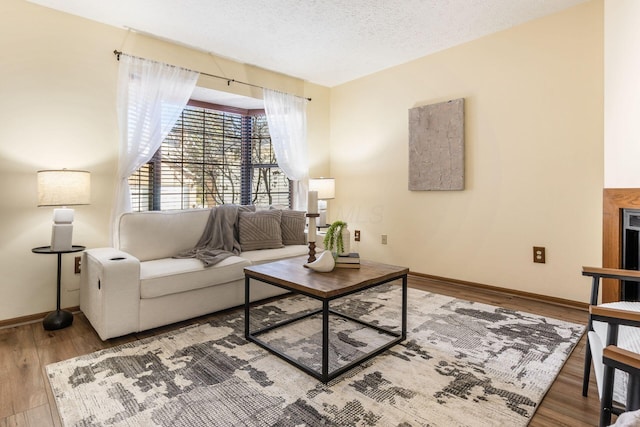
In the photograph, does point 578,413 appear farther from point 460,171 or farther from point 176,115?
point 176,115

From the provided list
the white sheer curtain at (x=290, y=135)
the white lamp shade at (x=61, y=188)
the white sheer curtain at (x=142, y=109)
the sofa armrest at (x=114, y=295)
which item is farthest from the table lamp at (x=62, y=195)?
the white sheer curtain at (x=290, y=135)

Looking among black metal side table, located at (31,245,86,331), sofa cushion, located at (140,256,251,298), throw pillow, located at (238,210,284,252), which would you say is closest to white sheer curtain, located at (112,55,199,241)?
black metal side table, located at (31,245,86,331)

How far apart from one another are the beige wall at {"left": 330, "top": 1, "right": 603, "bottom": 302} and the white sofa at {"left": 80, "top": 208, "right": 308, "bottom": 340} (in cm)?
165

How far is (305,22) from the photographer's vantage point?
2984 millimetres

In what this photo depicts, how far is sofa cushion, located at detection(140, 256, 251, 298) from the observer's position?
2375mm

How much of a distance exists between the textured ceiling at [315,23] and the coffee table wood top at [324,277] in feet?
6.82

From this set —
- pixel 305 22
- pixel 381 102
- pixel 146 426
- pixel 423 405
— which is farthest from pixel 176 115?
pixel 423 405

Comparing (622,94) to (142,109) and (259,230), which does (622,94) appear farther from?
(142,109)

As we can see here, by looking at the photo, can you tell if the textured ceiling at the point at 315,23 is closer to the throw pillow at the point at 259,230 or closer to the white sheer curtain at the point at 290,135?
the white sheer curtain at the point at 290,135

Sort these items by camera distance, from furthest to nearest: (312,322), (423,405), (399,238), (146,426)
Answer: (399,238) → (312,322) → (423,405) → (146,426)

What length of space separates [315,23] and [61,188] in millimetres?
2442

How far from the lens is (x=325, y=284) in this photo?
195 cm

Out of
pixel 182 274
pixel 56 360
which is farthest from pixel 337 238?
pixel 56 360

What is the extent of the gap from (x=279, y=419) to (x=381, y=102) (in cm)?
374
